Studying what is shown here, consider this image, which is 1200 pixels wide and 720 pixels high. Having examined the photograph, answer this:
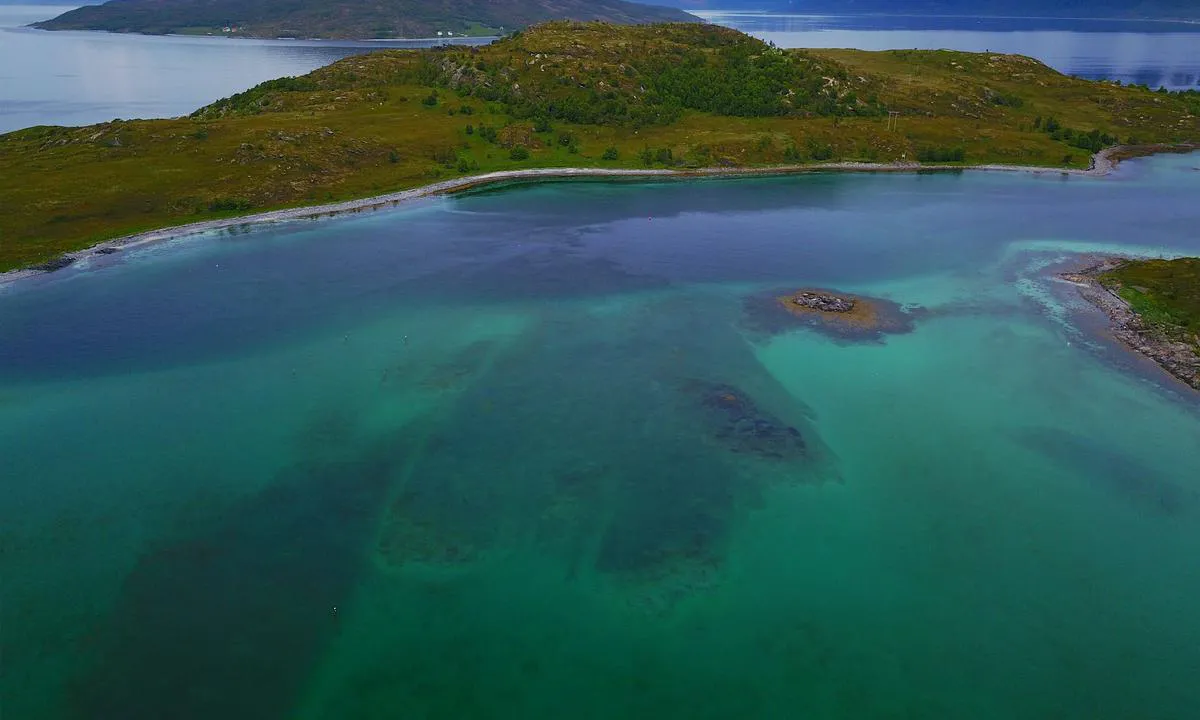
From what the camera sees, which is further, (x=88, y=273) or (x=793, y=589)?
(x=88, y=273)

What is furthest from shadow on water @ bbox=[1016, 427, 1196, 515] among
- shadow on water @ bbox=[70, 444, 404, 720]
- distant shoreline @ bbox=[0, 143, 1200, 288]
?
distant shoreline @ bbox=[0, 143, 1200, 288]

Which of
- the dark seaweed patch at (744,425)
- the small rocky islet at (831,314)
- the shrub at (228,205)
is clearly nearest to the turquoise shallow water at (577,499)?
the dark seaweed patch at (744,425)

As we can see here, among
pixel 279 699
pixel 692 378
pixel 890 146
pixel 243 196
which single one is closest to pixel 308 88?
pixel 243 196

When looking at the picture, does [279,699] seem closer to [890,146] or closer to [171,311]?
[171,311]

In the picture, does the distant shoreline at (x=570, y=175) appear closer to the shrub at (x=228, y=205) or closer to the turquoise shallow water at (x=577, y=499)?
the shrub at (x=228, y=205)

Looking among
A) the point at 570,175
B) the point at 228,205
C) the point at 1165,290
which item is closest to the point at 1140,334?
the point at 1165,290

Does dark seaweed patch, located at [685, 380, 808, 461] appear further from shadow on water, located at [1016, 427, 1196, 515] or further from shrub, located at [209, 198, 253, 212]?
shrub, located at [209, 198, 253, 212]
